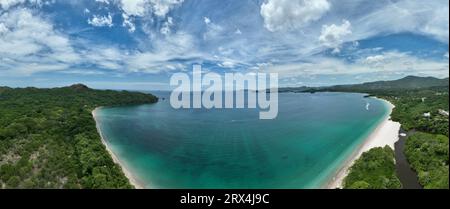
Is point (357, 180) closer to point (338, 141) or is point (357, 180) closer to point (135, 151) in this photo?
point (338, 141)

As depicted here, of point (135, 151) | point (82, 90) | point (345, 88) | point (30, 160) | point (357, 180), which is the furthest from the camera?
point (345, 88)

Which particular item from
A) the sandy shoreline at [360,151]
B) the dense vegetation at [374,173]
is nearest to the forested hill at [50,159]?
the sandy shoreline at [360,151]

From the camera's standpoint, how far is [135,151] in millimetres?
13766

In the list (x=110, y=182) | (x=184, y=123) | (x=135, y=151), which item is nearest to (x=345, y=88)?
(x=184, y=123)

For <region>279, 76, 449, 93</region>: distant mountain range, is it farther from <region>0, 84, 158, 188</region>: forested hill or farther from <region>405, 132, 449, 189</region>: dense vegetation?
<region>0, 84, 158, 188</region>: forested hill

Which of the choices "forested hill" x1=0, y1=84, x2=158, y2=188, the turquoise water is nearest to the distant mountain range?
the turquoise water

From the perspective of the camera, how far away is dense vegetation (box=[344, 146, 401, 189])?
769cm

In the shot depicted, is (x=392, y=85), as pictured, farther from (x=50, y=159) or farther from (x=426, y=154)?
(x=50, y=159)

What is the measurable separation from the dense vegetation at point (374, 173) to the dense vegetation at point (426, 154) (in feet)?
2.20

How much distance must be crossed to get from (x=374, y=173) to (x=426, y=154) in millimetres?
2001

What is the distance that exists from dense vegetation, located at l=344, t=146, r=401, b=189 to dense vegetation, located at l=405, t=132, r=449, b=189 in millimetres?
672

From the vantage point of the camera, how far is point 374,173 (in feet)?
28.2
